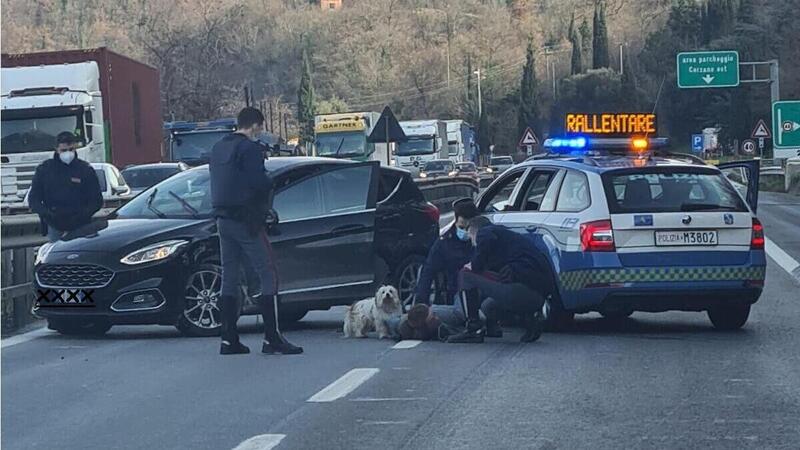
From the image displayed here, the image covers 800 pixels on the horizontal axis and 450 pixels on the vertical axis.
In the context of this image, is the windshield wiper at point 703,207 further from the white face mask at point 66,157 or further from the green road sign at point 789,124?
the green road sign at point 789,124

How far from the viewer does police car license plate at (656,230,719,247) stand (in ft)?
39.1

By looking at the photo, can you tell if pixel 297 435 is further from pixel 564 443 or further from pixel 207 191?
pixel 207 191

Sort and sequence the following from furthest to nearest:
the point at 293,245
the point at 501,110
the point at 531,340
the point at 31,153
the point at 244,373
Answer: the point at 501,110 → the point at 31,153 → the point at 293,245 → the point at 531,340 → the point at 244,373

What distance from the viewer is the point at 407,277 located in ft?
45.4

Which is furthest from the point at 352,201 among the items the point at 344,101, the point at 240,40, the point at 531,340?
the point at 344,101

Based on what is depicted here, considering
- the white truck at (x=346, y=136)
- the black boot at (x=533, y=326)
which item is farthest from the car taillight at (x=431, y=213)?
the white truck at (x=346, y=136)

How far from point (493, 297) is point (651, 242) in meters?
1.38

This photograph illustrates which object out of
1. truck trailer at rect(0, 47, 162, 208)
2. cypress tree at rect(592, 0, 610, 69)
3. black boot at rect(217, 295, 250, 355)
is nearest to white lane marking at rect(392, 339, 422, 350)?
black boot at rect(217, 295, 250, 355)

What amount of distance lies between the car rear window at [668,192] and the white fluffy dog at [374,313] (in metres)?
1.99

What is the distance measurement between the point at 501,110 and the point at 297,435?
10661 centimetres

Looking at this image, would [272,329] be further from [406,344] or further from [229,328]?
[406,344]

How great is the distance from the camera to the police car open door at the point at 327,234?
1280 centimetres

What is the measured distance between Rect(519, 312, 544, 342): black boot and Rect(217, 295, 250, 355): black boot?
2302mm

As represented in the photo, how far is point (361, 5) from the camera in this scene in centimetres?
10006
